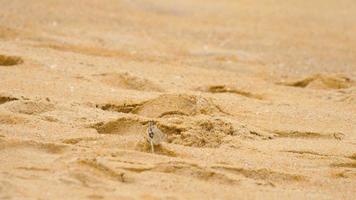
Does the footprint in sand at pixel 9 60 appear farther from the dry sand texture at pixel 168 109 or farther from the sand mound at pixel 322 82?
the sand mound at pixel 322 82

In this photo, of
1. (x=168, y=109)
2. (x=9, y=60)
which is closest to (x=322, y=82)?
(x=168, y=109)

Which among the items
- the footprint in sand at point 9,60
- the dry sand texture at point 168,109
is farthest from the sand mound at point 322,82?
the footprint in sand at point 9,60

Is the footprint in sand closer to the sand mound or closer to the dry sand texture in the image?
the dry sand texture

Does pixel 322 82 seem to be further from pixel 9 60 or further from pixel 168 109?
pixel 9 60

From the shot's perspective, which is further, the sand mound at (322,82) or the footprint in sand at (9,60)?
the sand mound at (322,82)

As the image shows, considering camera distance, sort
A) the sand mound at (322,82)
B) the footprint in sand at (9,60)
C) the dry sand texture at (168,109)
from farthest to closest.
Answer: the sand mound at (322,82), the footprint in sand at (9,60), the dry sand texture at (168,109)

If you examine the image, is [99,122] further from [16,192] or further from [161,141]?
[16,192]

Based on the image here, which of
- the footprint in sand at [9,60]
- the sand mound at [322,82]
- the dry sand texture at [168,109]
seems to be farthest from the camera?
the sand mound at [322,82]

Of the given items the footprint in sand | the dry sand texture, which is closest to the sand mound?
the dry sand texture

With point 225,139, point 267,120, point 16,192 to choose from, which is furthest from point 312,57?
point 16,192
